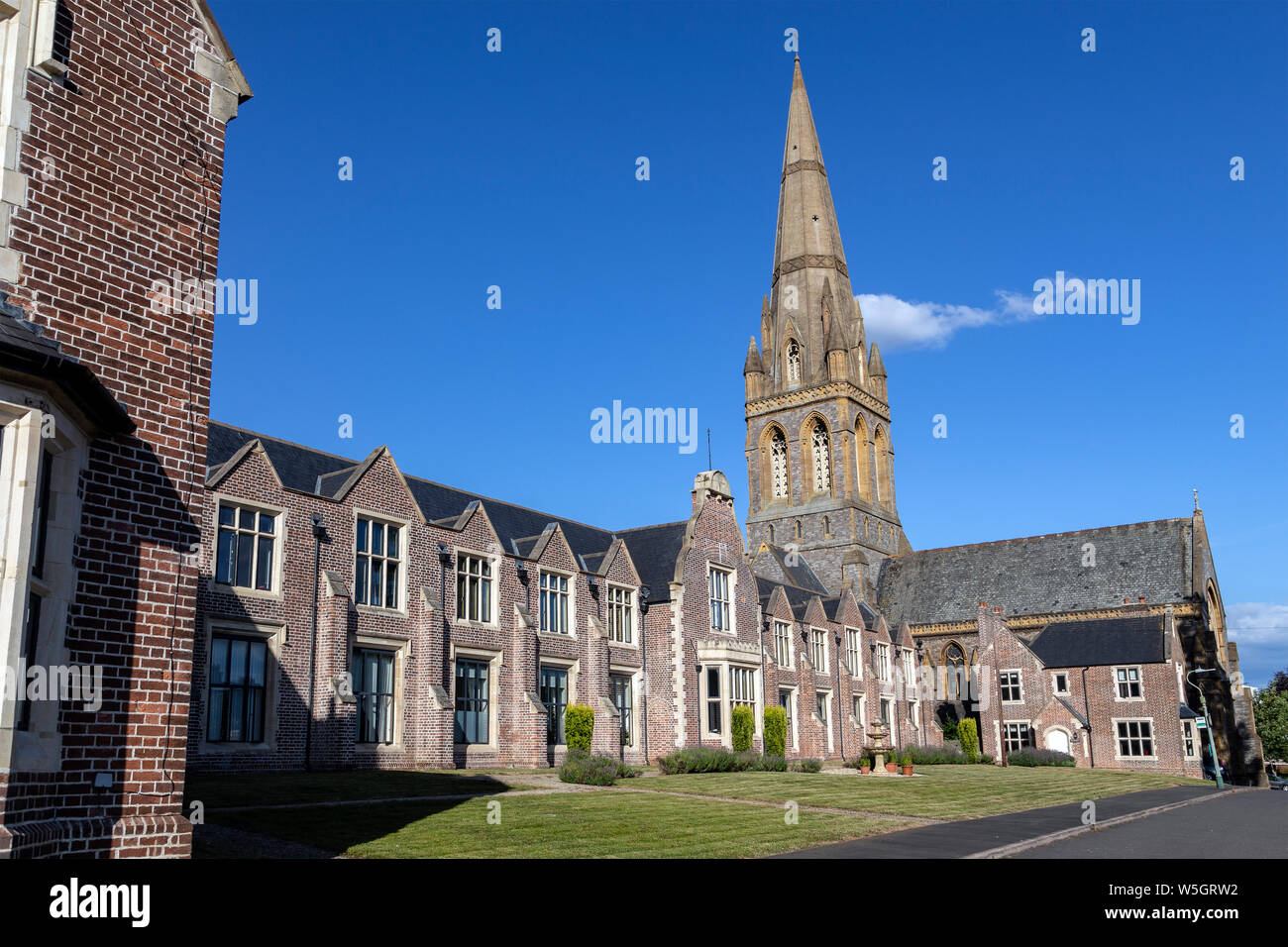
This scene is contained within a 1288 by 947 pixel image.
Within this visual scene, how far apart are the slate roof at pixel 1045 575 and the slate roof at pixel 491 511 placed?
114ft

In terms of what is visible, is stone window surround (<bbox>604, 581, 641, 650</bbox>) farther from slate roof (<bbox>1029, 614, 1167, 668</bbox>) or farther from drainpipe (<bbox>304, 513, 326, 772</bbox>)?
slate roof (<bbox>1029, 614, 1167, 668</bbox>)

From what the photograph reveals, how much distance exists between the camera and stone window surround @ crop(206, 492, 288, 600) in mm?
24375

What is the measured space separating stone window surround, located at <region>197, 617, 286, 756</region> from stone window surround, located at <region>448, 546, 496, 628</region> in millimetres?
6421

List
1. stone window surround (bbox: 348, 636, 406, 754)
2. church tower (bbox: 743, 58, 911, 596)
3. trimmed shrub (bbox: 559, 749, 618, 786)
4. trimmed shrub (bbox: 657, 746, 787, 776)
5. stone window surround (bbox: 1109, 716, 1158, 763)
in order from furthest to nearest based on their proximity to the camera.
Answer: church tower (bbox: 743, 58, 911, 596) < stone window surround (bbox: 1109, 716, 1158, 763) < trimmed shrub (bbox: 657, 746, 787, 776) < stone window surround (bbox: 348, 636, 406, 754) < trimmed shrub (bbox: 559, 749, 618, 786)

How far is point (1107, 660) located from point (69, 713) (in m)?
57.4

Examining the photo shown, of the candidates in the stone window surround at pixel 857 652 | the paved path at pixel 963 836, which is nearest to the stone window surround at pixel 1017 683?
the stone window surround at pixel 857 652

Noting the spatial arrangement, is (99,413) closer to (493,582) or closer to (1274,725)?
(493,582)

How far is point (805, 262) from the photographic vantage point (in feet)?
289

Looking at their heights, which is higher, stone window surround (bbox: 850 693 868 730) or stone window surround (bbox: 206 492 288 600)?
stone window surround (bbox: 206 492 288 600)

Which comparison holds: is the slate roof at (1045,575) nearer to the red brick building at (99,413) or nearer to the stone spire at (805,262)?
the stone spire at (805,262)

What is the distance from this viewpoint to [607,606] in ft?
124

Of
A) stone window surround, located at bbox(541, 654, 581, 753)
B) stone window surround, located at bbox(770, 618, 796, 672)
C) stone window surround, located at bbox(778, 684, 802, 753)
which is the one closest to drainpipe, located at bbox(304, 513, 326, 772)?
stone window surround, located at bbox(541, 654, 581, 753)
